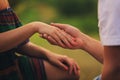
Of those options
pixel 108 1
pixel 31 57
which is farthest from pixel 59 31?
pixel 108 1

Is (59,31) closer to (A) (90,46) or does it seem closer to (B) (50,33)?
(B) (50,33)

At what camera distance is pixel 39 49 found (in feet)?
6.30

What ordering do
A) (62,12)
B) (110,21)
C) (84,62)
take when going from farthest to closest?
(62,12), (84,62), (110,21)

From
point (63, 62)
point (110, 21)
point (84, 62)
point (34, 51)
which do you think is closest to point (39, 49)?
point (34, 51)

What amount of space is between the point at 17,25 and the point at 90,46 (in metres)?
0.41

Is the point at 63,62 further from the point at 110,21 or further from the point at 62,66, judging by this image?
the point at 110,21

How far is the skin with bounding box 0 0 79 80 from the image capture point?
1.68 meters

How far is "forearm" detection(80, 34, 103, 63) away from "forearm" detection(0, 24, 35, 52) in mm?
280

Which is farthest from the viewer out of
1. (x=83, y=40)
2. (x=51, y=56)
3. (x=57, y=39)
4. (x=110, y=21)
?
(x=51, y=56)

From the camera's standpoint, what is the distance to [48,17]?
3.36 metres

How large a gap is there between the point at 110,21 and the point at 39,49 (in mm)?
937

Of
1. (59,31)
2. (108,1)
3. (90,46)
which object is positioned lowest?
(90,46)

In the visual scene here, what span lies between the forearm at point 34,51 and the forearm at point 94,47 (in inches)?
8.9

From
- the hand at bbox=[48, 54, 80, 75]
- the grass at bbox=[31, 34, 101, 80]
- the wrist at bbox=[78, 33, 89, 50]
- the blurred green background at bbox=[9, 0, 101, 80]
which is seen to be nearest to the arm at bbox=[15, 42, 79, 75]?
the hand at bbox=[48, 54, 80, 75]
